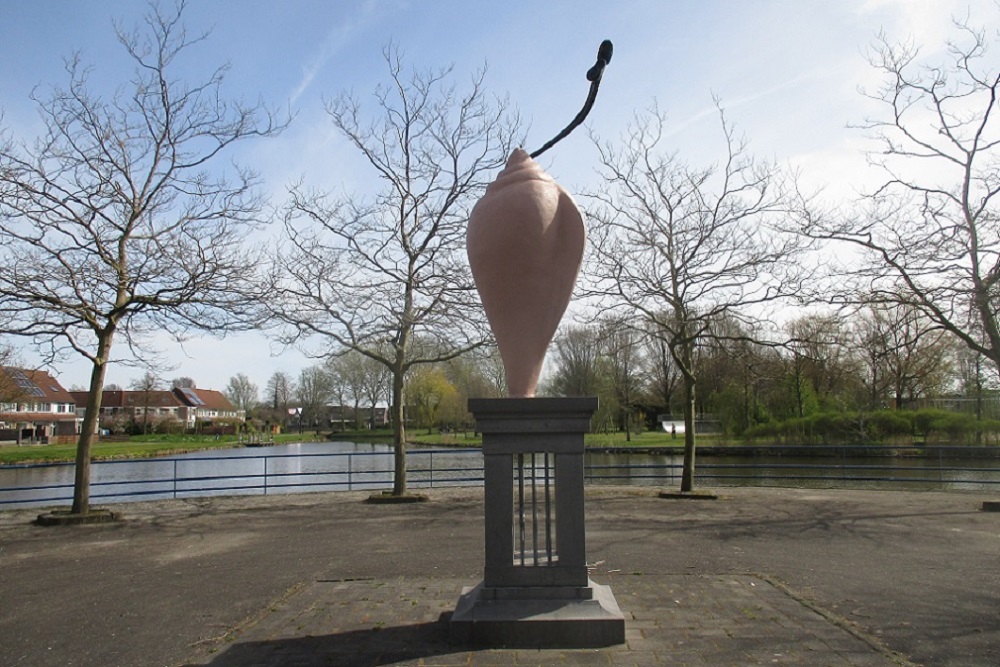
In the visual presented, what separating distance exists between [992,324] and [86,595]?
45.9ft

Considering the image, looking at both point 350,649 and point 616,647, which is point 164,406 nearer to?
point 350,649

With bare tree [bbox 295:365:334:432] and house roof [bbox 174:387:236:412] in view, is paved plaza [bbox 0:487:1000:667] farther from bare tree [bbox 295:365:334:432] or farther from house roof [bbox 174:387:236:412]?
house roof [bbox 174:387:236:412]

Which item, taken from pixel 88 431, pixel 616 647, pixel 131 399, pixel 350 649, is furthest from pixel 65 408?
pixel 616 647

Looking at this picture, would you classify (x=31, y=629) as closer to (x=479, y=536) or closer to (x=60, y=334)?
(x=479, y=536)

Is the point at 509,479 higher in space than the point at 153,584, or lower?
higher

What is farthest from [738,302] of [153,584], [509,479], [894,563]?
[153,584]

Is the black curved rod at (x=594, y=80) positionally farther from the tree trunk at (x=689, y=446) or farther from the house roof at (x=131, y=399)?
the house roof at (x=131, y=399)

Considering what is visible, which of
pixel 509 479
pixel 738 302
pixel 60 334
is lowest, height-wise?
pixel 509 479

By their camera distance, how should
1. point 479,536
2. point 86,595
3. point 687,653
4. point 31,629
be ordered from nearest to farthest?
point 687,653 < point 31,629 < point 86,595 < point 479,536

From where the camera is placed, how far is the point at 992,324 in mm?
12031

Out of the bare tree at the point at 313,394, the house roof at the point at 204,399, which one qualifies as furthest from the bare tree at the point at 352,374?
the house roof at the point at 204,399

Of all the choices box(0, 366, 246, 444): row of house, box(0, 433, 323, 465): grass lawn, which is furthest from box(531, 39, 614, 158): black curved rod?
box(0, 366, 246, 444): row of house

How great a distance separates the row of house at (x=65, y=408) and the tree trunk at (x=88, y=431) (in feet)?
67.9

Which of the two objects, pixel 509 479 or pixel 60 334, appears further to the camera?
pixel 60 334
